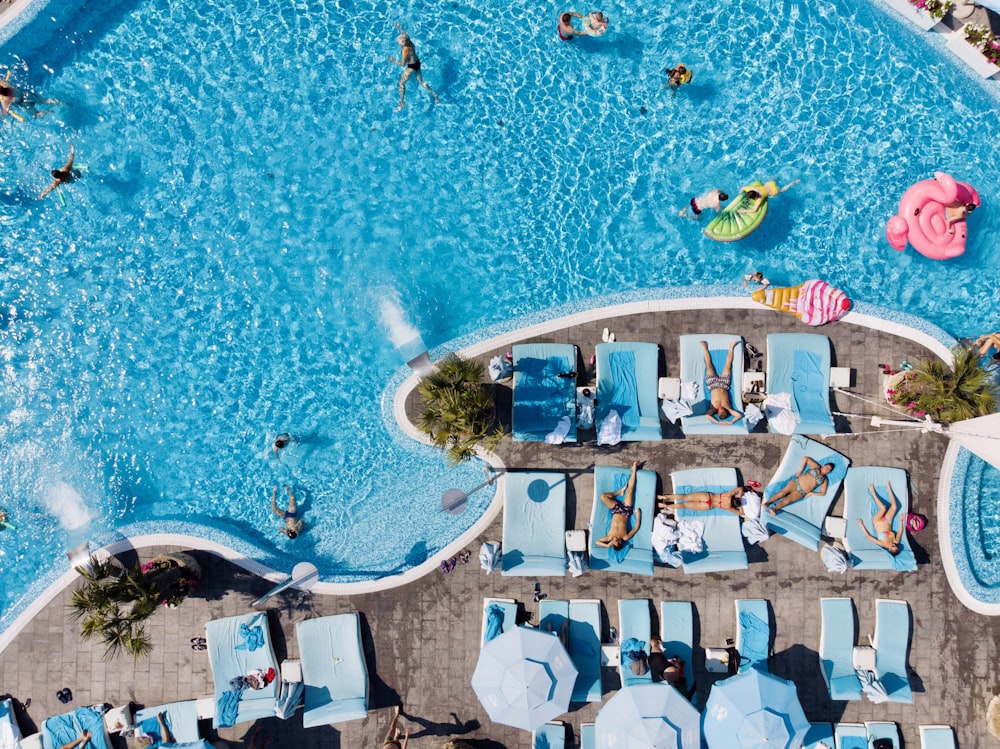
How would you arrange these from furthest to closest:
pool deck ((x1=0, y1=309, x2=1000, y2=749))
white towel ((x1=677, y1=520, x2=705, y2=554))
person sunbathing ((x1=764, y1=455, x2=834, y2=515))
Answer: pool deck ((x1=0, y1=309, x2=1000, y2=749)) → person sunbathing ((x1=764, y1=455, x2=834, y2=515)) → white towel ((x1=677, y1=520, x2=705, y2=554))

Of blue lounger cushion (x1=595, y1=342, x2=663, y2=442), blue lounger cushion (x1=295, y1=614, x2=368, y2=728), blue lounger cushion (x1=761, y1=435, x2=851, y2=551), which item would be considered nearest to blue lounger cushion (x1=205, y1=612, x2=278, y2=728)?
blue lounger cushion (x1=295, y1=614, x2=368, y2=728)

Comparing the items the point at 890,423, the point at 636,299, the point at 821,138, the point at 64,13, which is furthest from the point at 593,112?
the point at 64,13

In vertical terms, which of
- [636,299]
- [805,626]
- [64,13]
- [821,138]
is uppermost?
[64,13]

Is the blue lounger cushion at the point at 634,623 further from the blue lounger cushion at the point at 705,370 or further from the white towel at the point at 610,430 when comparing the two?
the blue lounger cushion at the point at 705,370

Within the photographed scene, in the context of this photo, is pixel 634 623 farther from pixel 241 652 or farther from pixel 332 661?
pixel 241 652

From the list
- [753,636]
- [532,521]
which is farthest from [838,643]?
[532,521]

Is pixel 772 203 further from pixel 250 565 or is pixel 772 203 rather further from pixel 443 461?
Result: pixel 250 565

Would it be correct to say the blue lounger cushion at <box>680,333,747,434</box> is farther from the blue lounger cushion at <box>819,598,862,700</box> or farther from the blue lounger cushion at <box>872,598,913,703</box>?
the blue lounger cushion at <box>872,598,913,703</box>
